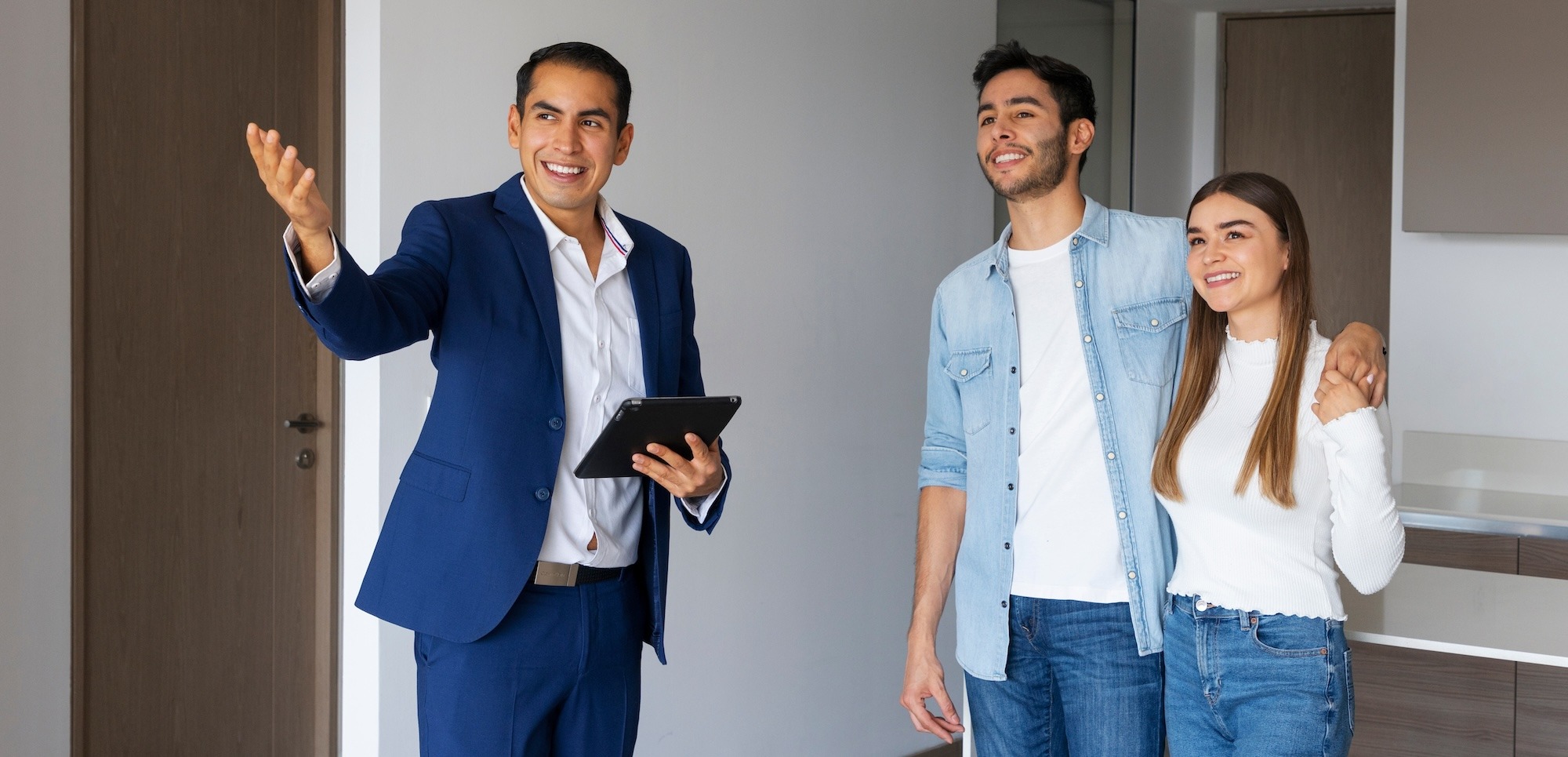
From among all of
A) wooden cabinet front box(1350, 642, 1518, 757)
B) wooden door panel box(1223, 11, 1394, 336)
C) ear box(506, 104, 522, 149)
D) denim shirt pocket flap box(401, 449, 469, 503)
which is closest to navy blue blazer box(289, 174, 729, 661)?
denim shirt pocket flap box(401, 449, 469, 503)

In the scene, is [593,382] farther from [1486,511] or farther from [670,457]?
[1486,511]

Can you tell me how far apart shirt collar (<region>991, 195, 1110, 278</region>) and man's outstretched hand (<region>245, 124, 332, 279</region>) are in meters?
1.10

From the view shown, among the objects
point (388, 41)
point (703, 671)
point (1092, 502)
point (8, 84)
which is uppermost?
point (388, 41)

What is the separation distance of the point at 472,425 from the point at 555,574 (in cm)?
24

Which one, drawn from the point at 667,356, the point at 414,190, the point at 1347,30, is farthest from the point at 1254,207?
the point at 1347,30

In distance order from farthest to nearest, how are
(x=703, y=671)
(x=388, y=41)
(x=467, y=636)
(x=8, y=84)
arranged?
(x=703, y=671), (x=388, y=41), (x=8, y=84), (x=467, y=636)

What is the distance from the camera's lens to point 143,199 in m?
2.70

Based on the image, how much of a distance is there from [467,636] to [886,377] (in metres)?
2.43

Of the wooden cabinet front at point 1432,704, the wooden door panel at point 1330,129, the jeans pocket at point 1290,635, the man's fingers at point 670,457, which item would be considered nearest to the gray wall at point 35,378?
the man's fingers at point 670,457

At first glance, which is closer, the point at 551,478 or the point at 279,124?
the point at 551,478

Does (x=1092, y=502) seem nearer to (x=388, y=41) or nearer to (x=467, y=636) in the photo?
(x=467, y=636)

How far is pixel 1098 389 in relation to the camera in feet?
6.59

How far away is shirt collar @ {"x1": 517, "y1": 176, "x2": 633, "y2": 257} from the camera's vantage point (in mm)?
1930

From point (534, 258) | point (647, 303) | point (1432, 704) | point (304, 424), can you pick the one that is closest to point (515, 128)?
point (534, 258)
